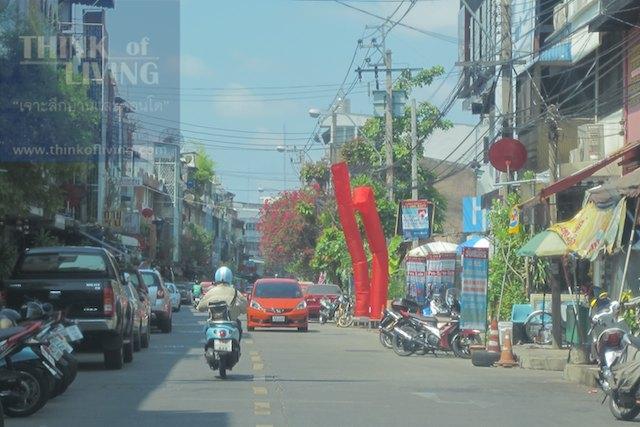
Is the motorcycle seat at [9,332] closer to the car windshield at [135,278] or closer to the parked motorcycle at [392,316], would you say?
the parked motorcycle at [392,316]

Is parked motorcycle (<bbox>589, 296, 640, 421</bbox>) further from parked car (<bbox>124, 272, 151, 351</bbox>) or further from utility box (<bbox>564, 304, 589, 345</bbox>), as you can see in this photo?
parked car (<bbox>124, 272, 151, 351</bbox>)

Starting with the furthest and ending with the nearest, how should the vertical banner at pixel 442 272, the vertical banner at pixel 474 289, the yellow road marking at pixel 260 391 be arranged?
the vertical banner at pixel 442 272 → the vertical banner at pixel 474 289 → the yellow road marking at pixel 260 391

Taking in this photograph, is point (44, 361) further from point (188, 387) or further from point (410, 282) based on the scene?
point (410, 282)

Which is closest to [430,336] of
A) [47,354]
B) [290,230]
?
[47,354]

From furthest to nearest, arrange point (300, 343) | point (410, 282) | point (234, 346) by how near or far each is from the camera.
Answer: point (410, 282), point (300, 343), point (234, 346)

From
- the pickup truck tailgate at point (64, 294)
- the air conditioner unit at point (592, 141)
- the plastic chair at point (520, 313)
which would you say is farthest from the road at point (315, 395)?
the air conditioner unit at point (592, 141)

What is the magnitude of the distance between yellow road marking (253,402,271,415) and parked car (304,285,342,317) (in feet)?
117

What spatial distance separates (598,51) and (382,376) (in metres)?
14.9

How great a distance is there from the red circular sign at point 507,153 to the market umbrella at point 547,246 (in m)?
6.59

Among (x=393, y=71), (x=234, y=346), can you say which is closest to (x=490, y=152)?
(x=234, y=346)

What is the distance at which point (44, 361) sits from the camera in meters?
13.6

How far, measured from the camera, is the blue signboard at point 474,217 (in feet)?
142

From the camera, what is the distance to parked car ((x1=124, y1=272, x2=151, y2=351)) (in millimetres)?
23547

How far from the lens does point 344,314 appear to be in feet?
148
